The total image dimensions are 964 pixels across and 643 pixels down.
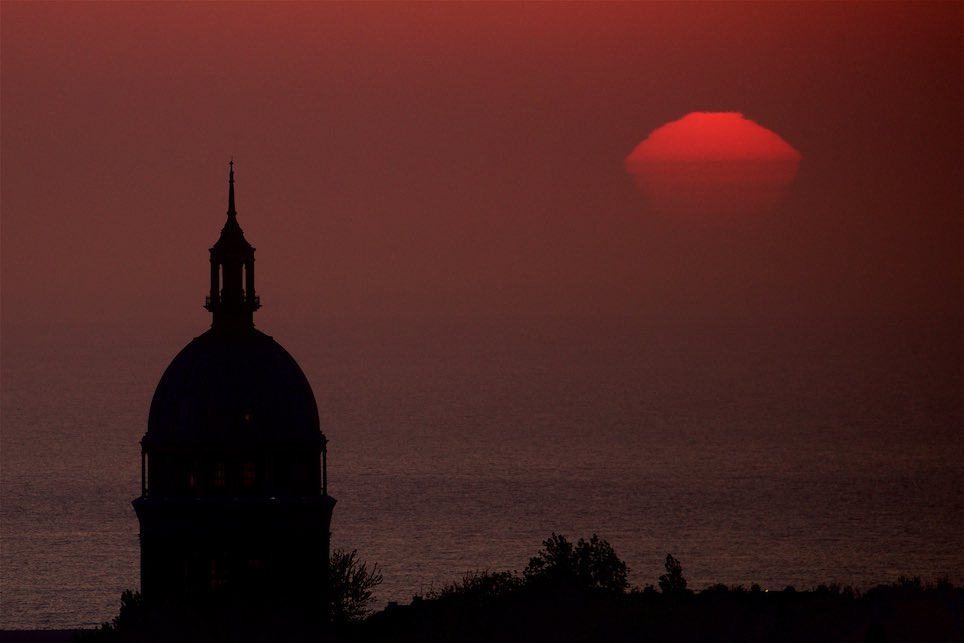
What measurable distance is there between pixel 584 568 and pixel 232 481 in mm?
16378

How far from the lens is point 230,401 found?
8156 cm

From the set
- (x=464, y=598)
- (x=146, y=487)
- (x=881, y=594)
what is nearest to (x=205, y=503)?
(x=146, y=487)

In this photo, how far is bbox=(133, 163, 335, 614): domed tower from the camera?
81.4 meters

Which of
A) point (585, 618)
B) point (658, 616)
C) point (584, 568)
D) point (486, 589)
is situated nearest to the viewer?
point (585, 618)

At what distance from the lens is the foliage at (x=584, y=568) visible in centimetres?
8944

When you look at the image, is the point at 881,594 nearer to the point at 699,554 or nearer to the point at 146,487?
the point at 146,487

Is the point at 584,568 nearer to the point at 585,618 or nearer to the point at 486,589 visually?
the point at 486,589

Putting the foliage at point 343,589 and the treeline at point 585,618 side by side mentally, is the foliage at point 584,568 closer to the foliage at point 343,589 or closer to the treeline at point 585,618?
the treeline at point 585,618

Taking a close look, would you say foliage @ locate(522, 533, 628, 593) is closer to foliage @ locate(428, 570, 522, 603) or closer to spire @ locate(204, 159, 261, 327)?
foliage @ locate(428, 570, 522, 603)

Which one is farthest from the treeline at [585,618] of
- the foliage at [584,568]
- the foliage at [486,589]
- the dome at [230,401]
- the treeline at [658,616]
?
the dome at [230,401]

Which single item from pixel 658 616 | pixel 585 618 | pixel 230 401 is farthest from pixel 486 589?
pixel 230 401

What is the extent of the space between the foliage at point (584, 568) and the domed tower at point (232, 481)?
1084cm

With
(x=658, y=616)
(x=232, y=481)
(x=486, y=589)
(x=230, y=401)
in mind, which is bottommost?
(x=658, y=616)

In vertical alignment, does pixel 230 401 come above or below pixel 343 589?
above
